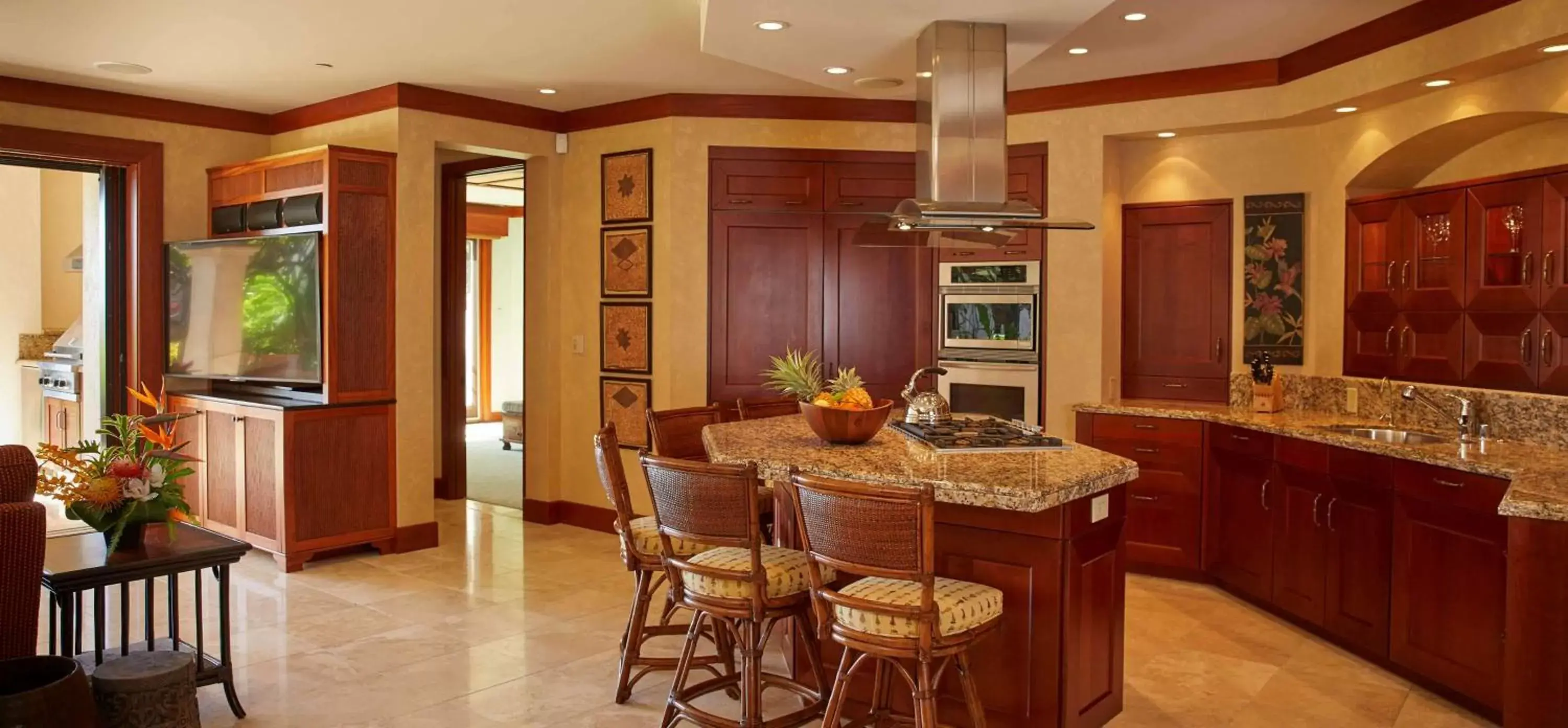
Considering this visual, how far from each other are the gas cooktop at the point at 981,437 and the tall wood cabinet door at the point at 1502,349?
1.95m

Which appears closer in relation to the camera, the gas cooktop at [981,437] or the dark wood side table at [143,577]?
the dark wood side table at [143,577]

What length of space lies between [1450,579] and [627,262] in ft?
14.8

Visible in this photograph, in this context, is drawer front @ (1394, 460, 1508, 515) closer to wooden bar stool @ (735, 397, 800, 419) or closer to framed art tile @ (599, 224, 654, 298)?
wooden bar stool @ (735, 397, 800, 419)

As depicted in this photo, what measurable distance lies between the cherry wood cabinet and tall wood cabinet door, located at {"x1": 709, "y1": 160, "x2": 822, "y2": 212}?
347 centimetres

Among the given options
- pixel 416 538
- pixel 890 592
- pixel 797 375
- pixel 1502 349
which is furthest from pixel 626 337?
pixel 1502 349

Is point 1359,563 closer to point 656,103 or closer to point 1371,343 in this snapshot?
point 1371,343

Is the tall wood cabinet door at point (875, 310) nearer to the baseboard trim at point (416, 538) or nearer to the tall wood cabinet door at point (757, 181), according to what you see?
the tall wood cabinet door at point (757, 181)

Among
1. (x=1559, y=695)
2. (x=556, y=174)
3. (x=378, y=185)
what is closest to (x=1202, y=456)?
(x=1559, y=695)

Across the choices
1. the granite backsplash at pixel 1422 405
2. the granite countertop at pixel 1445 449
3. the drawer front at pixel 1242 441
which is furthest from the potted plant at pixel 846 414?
the granite backsplash at pixel 1422 405

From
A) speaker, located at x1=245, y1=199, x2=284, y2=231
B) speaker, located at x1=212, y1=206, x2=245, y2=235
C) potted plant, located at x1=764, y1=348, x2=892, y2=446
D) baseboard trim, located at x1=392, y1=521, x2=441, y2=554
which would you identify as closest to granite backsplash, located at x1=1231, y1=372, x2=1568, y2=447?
potted plant, located at x1=764, y1=348, x2=892, y2=446

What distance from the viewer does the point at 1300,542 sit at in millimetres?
4645

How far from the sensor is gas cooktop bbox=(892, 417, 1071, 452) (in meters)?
3.64

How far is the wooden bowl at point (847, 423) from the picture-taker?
3.72m

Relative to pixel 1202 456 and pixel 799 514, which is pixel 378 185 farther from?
pixel 1202 456
